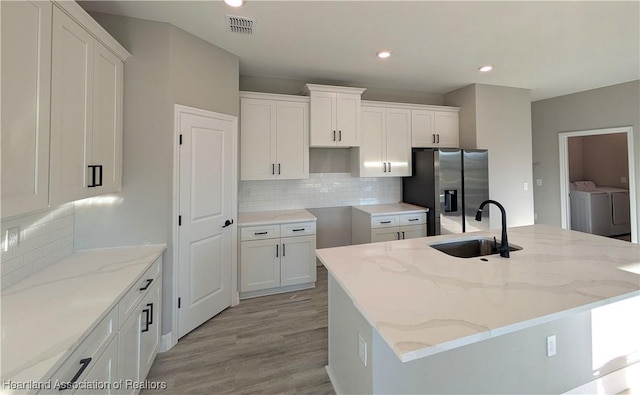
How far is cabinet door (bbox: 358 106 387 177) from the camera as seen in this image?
3.62 metres

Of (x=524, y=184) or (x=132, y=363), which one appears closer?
(x=132, y=363)

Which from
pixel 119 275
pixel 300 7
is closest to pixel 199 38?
pixel 300 7

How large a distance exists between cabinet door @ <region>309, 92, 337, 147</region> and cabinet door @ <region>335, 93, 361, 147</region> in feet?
0.23

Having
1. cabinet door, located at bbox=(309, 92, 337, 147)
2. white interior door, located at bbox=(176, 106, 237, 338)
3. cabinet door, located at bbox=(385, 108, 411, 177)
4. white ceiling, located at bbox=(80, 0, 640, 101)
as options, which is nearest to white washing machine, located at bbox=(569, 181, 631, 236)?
white ceiling, located at bbox=(80, 0, 640, 101)

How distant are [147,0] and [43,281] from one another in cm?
199

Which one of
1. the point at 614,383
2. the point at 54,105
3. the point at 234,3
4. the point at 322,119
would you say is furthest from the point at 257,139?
the point at 614,383

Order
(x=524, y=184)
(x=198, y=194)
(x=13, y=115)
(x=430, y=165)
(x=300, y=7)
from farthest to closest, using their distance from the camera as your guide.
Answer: (x=524, y=184) < (x=430, y=165) < (x=198, y=194) < (x=300, y=7) < (x=13, y=115)

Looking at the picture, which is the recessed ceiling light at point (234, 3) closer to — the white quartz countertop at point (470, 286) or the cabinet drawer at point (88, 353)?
the white quartz countertop at point (470, 286)

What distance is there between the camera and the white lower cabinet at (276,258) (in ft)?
9.77

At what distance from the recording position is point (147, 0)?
1.90 m

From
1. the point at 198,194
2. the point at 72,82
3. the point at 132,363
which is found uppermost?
the point at 72,82

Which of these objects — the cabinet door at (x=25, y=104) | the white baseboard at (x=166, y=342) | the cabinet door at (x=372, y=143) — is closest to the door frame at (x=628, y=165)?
the cabinet door at (x=372, y=143)

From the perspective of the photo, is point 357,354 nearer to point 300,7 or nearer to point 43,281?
point 43,281

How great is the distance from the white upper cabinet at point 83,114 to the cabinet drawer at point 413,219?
311 centimetres
